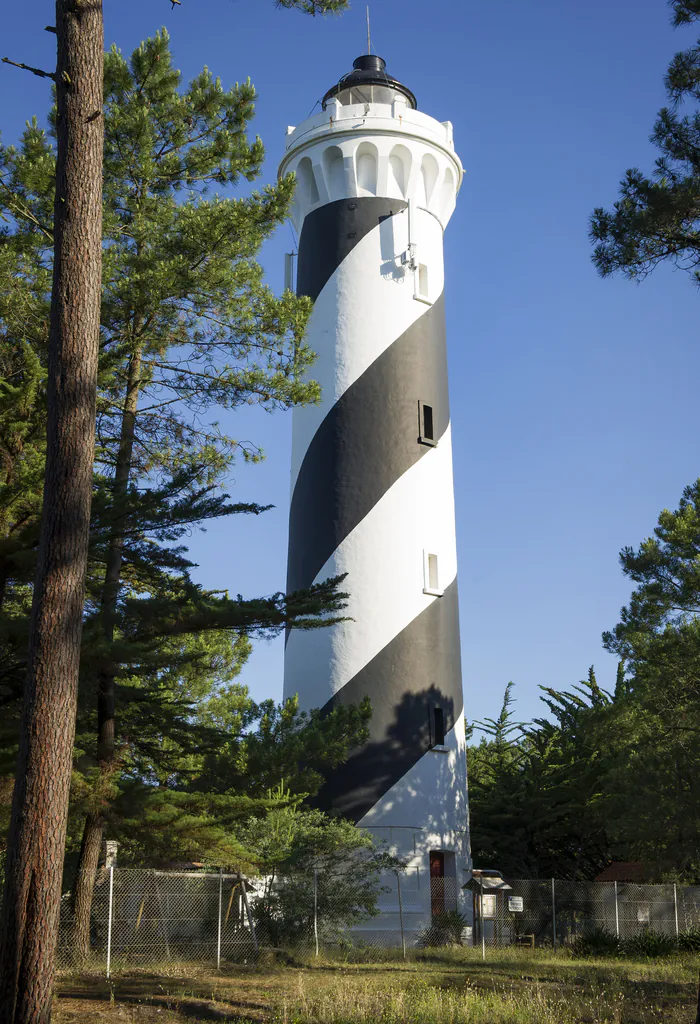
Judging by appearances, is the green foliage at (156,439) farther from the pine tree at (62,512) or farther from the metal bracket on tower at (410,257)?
the metal bracket on tower at (410,257)

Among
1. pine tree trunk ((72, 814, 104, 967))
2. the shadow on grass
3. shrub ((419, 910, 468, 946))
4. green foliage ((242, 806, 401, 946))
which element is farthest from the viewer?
shrub ((419, 910, 468, 946))

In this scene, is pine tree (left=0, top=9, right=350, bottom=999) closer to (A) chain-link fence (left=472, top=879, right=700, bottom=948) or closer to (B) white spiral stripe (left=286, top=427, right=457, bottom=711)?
(B) white spiral stripe (left=286, top=427, right=457, bottom=711)

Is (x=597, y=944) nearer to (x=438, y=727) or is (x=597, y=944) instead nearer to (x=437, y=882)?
(x=437, y=882)

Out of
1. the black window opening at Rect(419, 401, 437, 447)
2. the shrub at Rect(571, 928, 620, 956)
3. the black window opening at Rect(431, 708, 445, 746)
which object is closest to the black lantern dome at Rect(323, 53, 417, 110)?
the black window opening at Rect(419, 401, 437, 447)

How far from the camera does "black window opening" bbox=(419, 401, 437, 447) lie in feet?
62.7

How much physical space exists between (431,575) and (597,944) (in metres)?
6.72

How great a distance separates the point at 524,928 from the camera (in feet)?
62.8

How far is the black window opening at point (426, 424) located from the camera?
1911 centimetres

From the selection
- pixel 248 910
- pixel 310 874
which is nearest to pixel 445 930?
pixel 310 874

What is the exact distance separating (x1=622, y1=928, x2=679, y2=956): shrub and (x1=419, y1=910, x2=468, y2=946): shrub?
9.10 ft

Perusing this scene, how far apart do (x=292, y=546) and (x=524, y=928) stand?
8.26 metres

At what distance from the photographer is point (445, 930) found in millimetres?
16703

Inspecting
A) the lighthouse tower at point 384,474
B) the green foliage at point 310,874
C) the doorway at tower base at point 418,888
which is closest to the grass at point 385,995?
the green foliage at point 310,874

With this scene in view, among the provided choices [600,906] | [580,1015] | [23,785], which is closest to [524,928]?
[600,906]
